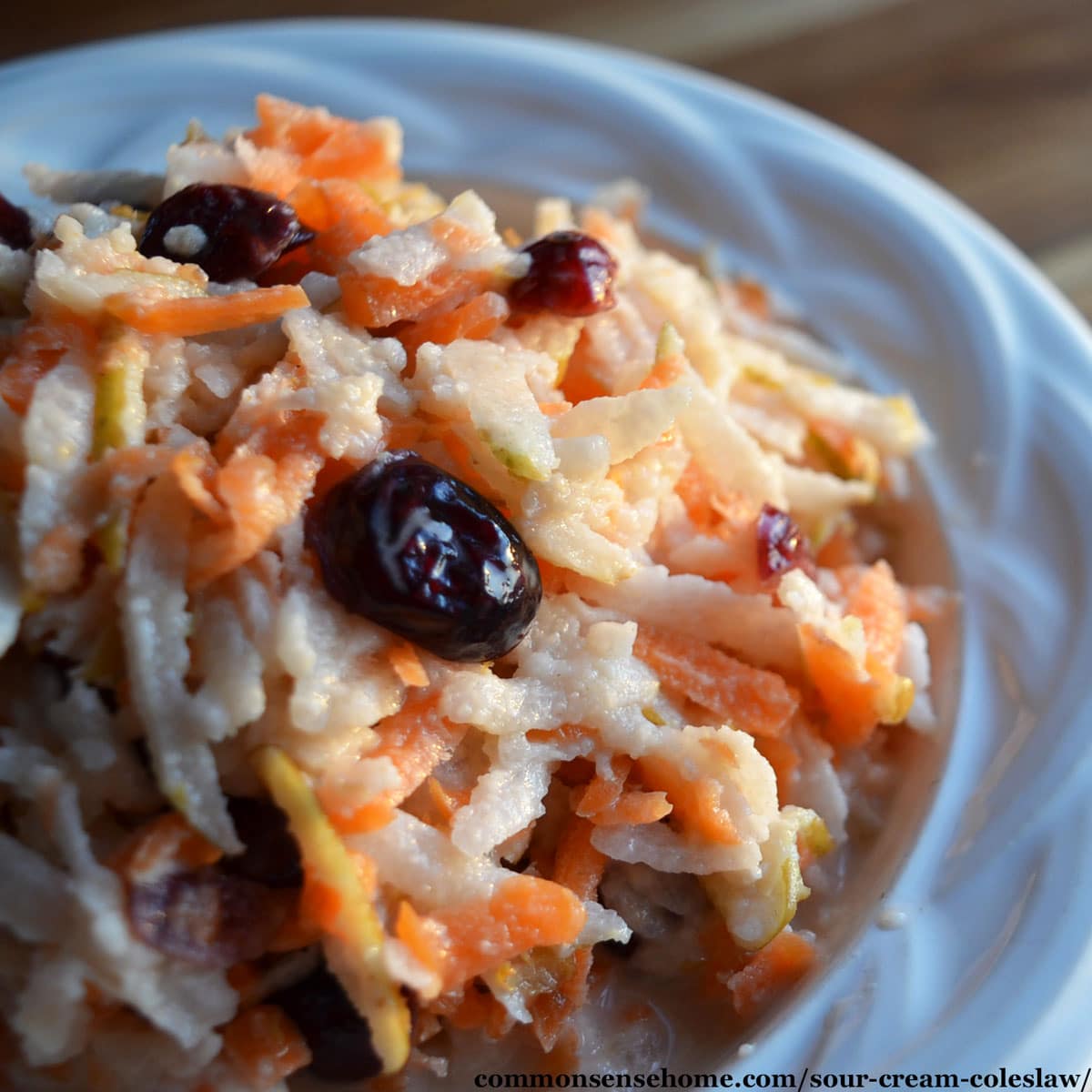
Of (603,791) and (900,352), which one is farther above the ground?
(900,352)

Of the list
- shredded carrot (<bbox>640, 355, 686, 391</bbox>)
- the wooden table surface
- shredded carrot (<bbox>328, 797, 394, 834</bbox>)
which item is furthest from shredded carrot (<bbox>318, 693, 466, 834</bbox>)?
the wooden table surface

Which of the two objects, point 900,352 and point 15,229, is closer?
point 15,229

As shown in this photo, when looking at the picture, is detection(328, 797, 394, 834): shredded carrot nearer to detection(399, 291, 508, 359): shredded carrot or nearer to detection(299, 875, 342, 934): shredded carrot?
detection(299, 875, 342, 934): shredded carrot

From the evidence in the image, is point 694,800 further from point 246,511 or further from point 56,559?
point 56,559

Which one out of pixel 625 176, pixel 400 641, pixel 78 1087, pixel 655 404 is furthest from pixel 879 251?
pixel 78 1087

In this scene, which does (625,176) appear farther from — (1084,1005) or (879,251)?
(1084,1005)

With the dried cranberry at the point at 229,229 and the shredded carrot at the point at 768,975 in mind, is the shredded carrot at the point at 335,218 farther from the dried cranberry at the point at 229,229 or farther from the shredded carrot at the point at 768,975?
the shredded carrot at the point at 768,975

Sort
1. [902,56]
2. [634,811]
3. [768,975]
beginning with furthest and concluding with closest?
[902,56] < [768,975] < [634,811]

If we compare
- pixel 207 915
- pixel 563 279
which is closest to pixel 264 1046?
pixel 207 915
